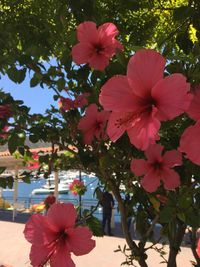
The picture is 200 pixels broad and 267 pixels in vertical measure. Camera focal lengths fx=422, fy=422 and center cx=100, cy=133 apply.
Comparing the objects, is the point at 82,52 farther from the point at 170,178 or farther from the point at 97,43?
the point at 170,178

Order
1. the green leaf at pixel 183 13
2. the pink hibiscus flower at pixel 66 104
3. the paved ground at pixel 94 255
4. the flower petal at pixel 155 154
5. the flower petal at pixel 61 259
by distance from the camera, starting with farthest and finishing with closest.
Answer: the paved ground at pixel 94 255
the pink hibiscus flower at pixel 66 104
the green leaf at pixel 183 13
the flower petal at pixel 155 154
the flower petal at pixel 61 259

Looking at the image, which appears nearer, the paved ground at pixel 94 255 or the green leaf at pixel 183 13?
the green leaf at pixel 183 13

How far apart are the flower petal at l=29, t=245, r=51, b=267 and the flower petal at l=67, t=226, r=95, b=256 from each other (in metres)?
0.05

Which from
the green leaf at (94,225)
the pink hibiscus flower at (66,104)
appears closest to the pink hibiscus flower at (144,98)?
the green leaf at (94,225)

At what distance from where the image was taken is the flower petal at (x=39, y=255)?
0.85 metres

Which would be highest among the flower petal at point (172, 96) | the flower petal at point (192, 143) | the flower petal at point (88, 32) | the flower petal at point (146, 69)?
the flower petal at point (88, 32)

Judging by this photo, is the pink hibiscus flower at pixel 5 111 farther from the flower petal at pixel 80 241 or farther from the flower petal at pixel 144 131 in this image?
the flower petal at pixel 144 131

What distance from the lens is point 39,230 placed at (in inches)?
34.8

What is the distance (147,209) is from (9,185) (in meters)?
0.71

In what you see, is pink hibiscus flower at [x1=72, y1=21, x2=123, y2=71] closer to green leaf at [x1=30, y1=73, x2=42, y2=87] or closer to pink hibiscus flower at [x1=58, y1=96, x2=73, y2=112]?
pink hibiscus flower at [x1=58, y1=96, x2=73, y2=112]

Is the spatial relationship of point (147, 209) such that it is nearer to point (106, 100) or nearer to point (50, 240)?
point (50, 240)

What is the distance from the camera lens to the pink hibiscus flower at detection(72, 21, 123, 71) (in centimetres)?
100

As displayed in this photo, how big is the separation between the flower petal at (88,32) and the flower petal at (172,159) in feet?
1.08

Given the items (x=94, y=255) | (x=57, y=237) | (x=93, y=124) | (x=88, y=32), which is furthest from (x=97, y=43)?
(x=94, y=255)
